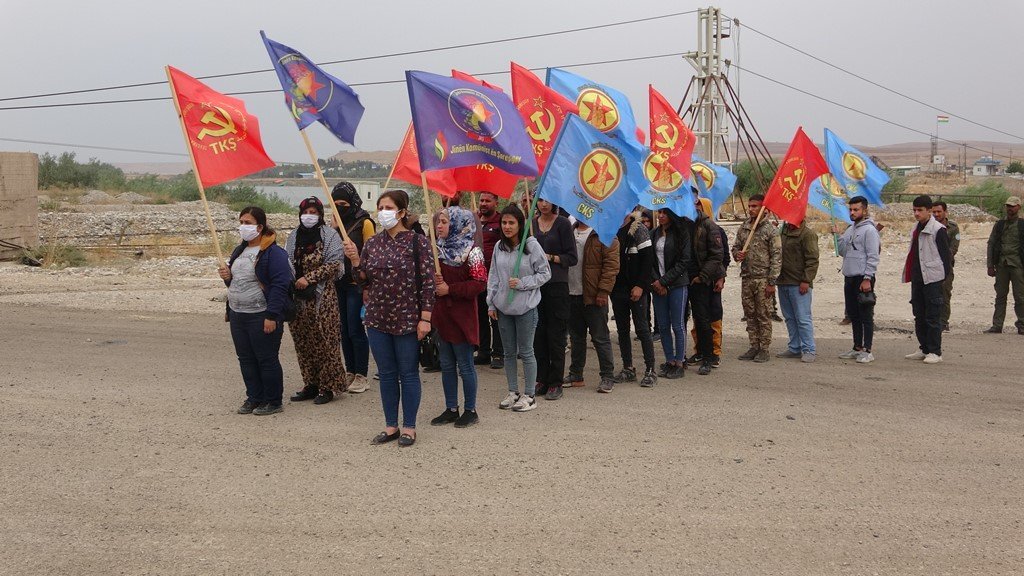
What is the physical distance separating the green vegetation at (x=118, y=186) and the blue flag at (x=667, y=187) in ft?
136

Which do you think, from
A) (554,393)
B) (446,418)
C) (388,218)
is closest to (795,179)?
(554,393)

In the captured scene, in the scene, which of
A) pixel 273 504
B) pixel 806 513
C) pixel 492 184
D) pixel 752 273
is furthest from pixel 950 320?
pixel 273 504

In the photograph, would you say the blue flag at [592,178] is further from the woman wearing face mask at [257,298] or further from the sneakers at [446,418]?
the woman wearing face mask at [257,298]

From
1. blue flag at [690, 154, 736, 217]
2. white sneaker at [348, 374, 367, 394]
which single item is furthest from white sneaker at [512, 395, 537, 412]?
blue flag at [690, 154, 736, 217]

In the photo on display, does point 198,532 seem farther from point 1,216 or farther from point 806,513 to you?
point 1,216

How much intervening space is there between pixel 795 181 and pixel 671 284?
7.73 ft

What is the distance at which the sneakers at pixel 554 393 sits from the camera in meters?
7.73

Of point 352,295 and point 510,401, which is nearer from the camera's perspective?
point 510,401

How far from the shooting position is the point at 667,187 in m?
8.46

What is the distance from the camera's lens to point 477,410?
7.36 metres

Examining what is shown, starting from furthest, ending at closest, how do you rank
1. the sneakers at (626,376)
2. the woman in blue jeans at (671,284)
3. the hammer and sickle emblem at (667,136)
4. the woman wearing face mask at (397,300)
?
the hammer and sickle emblem at (667,136) < the woman in blue jeans at (671,284) < the sneakers at (626,376) < the woman wearing face mask at (397,300)

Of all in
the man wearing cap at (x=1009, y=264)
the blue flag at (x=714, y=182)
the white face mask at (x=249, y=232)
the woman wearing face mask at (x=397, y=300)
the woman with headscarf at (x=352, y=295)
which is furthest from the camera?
the blue flag at (x=714, y=182)

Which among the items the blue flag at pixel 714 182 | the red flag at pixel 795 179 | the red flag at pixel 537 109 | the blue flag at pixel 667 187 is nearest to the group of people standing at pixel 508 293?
the red flag at pixel 795 179

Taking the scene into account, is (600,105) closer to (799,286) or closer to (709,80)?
(799,286)
